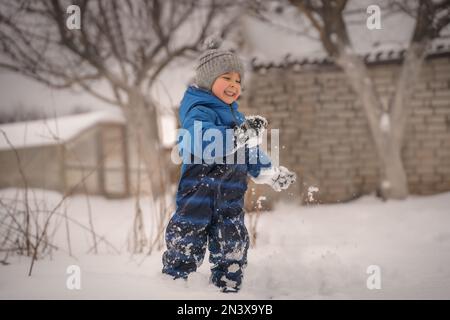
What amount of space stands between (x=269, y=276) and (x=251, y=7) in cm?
485

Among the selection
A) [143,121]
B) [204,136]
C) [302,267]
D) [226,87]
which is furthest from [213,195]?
[143,121]

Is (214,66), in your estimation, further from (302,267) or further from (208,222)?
(302,267)

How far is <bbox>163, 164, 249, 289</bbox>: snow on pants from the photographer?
179 centimetres

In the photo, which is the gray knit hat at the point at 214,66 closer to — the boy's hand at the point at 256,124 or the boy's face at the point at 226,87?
the boy's face at the point at 226,87

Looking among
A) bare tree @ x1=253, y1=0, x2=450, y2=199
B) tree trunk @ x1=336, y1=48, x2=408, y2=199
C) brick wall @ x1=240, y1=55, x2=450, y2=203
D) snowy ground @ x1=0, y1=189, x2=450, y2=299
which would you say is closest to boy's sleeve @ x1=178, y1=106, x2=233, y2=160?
snowy ground @ x1=0, y1=189, x2=450, y2=299

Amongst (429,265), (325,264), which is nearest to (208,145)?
(325,264)

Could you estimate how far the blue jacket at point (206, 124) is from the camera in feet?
5.42

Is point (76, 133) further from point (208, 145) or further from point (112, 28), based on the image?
point (208, 145)

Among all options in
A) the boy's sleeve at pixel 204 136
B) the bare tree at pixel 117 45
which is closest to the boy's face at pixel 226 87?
the boy's sleeve at pixel 204 136

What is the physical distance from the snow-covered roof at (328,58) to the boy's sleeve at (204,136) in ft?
13.5

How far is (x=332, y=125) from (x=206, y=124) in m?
4.53

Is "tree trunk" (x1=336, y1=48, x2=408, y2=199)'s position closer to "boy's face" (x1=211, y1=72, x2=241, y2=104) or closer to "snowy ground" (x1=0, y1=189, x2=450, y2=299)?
"snowy ground" (x1=0, y1=189, x2=450, y2=299)

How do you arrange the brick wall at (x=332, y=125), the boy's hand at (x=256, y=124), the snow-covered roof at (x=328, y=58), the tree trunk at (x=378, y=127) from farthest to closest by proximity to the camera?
the brick wall at (x=332, y=125)
the snow-covered roof at (x=328, y=58)
the tree trunk at (x=378, y=127)
the boy's hand at (x=256, y=124)

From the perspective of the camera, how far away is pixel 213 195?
Answer: 5.97 feet
